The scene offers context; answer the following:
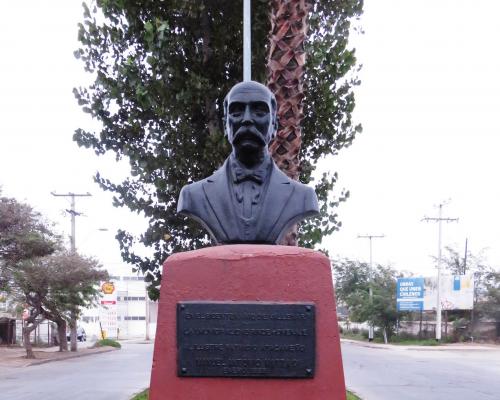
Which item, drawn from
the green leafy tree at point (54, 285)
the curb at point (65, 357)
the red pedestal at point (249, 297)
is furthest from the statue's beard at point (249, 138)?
the green leafy tree at point (54, 285)

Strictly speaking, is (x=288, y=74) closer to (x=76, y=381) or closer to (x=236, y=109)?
(x=236, y=109)

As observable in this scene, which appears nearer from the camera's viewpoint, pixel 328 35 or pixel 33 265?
pixel 328 35

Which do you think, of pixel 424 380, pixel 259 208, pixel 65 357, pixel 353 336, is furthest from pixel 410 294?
pixel 259 208

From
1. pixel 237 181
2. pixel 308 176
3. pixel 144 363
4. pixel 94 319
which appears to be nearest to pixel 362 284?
pixel 94 319

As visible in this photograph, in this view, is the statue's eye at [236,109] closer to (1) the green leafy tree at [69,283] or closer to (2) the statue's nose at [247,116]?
(2) the statue's nose at [247,116]

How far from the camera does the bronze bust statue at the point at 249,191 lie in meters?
4.20

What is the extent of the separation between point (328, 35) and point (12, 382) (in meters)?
13.1

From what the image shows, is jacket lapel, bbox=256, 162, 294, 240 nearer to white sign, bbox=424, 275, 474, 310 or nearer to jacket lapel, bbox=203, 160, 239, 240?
jacket lapel, bbox=203, 160, 239, 240

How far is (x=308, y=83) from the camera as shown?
9203 millimetres

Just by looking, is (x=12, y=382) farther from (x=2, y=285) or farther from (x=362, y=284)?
(x=362, y=284)

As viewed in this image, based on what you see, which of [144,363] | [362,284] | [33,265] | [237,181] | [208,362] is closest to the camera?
[208,362]

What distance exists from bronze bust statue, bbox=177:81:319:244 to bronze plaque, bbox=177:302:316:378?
617 millimetres

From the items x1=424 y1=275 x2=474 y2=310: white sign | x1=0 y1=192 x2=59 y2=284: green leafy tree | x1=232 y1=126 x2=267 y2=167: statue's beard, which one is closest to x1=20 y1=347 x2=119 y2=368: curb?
x1=0 y1=192 x2=59 y2=284: green leafy tree

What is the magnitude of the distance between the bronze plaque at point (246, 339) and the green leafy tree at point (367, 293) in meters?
37.8
